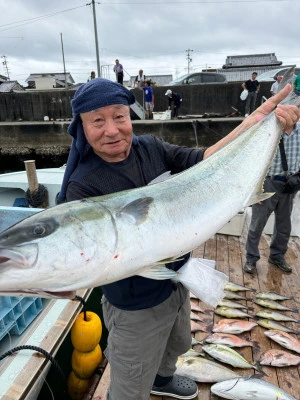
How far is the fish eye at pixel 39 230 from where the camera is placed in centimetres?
144

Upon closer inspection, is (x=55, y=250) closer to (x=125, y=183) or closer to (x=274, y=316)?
(x=125, y=183)

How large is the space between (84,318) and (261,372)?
206 centimetres

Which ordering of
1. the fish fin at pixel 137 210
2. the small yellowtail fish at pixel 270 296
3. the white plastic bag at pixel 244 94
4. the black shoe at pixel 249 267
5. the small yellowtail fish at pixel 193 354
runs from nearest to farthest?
the fish fin at pixel 137 210 < the small yellowtail fish at pixel 193 354 < the small yellowtail fish at pixel 270 296 < the black shoe at pixel 249 267 < the white plastic bag at pixel 244 94

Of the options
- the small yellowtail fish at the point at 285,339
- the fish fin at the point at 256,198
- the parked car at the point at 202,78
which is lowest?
the small yellowtail fish at the point at 285,339

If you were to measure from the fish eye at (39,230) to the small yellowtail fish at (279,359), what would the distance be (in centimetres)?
296

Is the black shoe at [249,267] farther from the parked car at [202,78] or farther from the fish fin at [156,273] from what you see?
the parked car at [202,78]

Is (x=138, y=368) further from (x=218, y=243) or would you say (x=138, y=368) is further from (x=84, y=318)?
(x=218, y=243)

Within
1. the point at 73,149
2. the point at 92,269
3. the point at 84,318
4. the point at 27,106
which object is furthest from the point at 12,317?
the point at 27,106

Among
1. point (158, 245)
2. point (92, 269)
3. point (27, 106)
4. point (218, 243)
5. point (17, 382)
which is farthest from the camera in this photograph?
point (27, 106)

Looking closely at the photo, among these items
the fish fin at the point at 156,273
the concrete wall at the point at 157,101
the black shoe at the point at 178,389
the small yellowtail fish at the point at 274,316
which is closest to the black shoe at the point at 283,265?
the small yellowtail fish at the point at 274,316

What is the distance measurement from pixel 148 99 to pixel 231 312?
16175mm

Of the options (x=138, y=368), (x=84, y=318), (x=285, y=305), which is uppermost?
(x=138, y=368)

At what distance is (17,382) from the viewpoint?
9.32 feet

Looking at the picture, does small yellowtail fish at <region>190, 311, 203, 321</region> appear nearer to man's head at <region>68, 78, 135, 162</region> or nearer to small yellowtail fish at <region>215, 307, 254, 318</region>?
small yellowtail fish at <region>215, 307, 254, 318</region>
